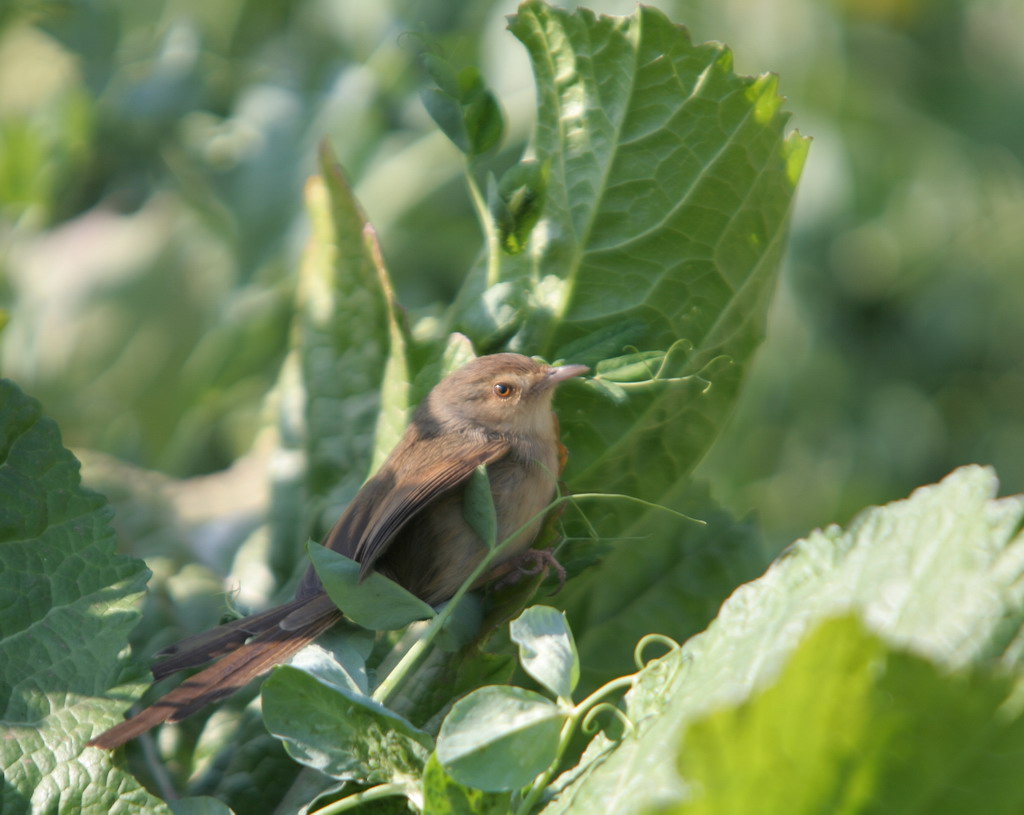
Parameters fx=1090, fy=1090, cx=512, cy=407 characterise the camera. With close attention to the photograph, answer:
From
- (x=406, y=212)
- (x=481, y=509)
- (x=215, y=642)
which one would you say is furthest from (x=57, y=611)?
(x=406, y=212)

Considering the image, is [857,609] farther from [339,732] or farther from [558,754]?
[339,732]

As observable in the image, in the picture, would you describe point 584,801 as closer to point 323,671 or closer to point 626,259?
point 323,671

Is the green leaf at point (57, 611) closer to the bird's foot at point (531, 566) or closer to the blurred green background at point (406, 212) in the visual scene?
the bird's foot at point (531, 566)

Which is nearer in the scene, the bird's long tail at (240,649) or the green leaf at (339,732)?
the green leaf at (339,732)

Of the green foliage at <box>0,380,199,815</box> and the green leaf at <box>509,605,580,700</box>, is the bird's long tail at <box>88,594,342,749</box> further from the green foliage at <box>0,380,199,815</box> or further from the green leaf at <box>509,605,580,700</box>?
the green leaf at <box>509,605,580,700</box>

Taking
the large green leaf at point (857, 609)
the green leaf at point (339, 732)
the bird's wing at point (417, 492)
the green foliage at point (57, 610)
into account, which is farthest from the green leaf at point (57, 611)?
the large green leaf at point (857, 609)

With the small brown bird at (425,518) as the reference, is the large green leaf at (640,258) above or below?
above

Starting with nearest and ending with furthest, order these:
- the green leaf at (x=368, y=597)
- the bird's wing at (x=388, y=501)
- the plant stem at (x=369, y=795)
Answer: the plant stem at (x=369, y=795), the green leaf at (x=368, y=597), the bird's wing at (x=388, y=501)
